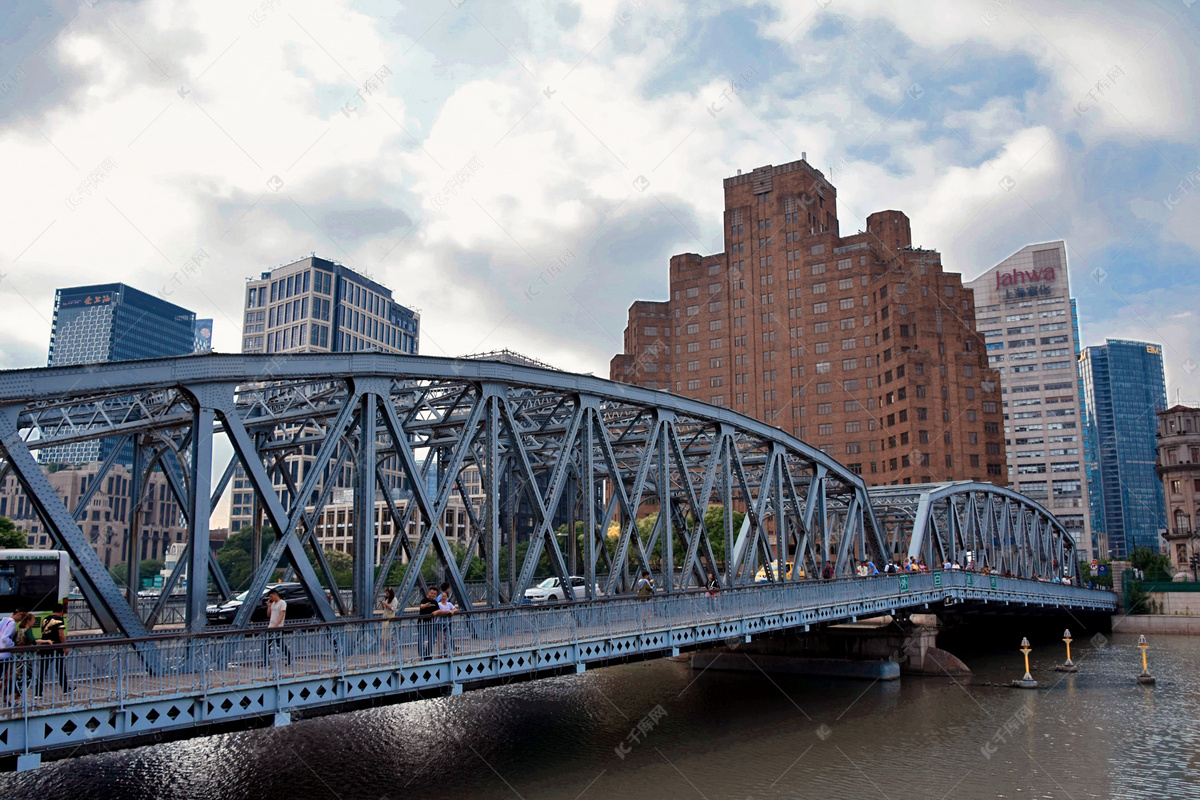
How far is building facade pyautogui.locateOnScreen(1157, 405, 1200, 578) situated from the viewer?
309 feet

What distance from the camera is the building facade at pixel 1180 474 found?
94250 mm

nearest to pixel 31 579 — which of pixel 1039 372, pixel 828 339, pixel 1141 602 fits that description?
pixel 1141 602

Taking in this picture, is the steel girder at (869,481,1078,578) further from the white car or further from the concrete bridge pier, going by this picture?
the white car

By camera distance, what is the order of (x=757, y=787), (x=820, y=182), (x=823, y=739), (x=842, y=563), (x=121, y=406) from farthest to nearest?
(x=820, y=182)
(x=842, y=563)
(x=823, y=739)
(x=757, y=787)
(x=121, y=406)

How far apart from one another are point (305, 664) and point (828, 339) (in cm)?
10474

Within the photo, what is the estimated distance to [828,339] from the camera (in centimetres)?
11444

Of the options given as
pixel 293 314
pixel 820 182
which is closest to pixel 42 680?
pixel 820 182

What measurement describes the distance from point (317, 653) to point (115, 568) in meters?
107

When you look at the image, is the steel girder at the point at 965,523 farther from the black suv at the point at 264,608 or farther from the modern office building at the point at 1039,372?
the modern office building at the point at 1039,372

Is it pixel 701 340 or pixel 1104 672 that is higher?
pixel 701 340

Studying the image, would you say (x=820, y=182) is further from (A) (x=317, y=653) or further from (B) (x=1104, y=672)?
(A) (x=317, y=653)

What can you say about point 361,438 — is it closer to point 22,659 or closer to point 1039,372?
point 22,659

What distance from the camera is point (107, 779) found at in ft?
75.0

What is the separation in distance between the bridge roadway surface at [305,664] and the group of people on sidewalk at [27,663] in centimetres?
3
